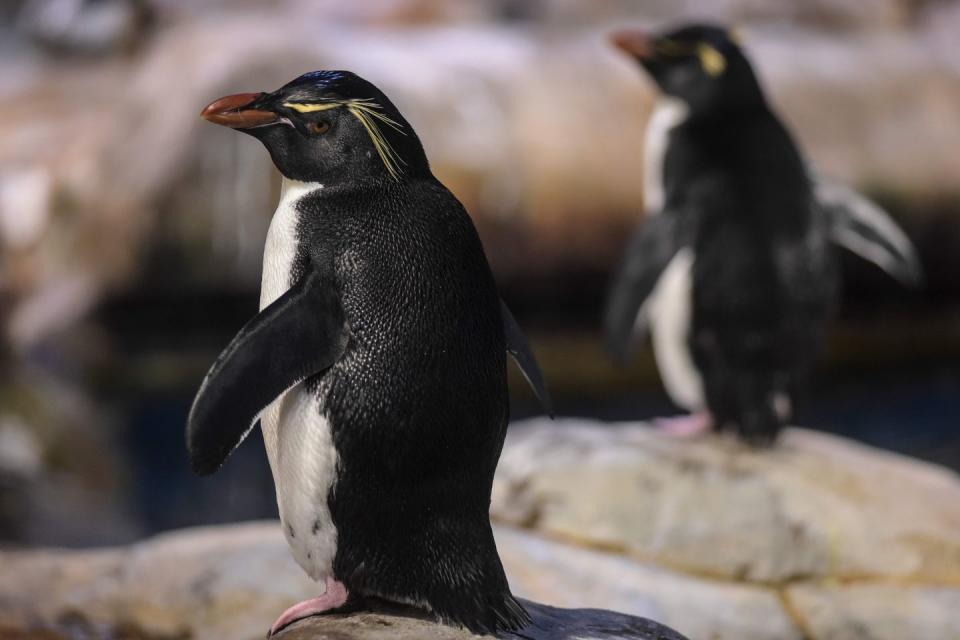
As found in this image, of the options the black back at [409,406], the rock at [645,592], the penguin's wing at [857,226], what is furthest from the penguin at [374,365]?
the penguin's wing at [857,226]

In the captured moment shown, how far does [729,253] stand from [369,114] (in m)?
1.82

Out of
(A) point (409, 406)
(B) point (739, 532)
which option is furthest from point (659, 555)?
(A) point (409, 406)

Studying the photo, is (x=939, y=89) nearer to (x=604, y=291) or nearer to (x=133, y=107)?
(x=604, y=291)

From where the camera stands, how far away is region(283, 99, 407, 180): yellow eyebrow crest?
168 centimetres

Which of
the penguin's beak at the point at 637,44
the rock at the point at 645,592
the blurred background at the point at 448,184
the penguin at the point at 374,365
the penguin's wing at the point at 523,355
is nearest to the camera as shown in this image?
the penguin at the point at 374,365

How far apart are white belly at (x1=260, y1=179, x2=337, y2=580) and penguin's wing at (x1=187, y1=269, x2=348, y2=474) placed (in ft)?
0.24

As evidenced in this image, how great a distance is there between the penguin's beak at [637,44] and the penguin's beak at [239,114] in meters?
2.27

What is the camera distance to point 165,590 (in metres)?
2.55

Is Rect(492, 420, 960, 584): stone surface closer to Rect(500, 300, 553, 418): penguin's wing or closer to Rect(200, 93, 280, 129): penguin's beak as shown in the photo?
Rect(500, 300, 553, 418): penguin's wing

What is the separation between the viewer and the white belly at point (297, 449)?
1.66 metres

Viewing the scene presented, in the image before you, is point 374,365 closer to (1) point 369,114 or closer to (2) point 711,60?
(1) point 369,114

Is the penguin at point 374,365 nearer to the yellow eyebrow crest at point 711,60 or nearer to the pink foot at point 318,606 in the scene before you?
the pink foot at point 318,606

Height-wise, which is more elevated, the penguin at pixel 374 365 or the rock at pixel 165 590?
the penguin at pixel 374 365

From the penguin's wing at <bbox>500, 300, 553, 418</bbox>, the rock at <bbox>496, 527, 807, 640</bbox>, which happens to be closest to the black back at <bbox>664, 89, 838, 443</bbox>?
the rock at <bbox>496, 527, 807, 640</bbox>
